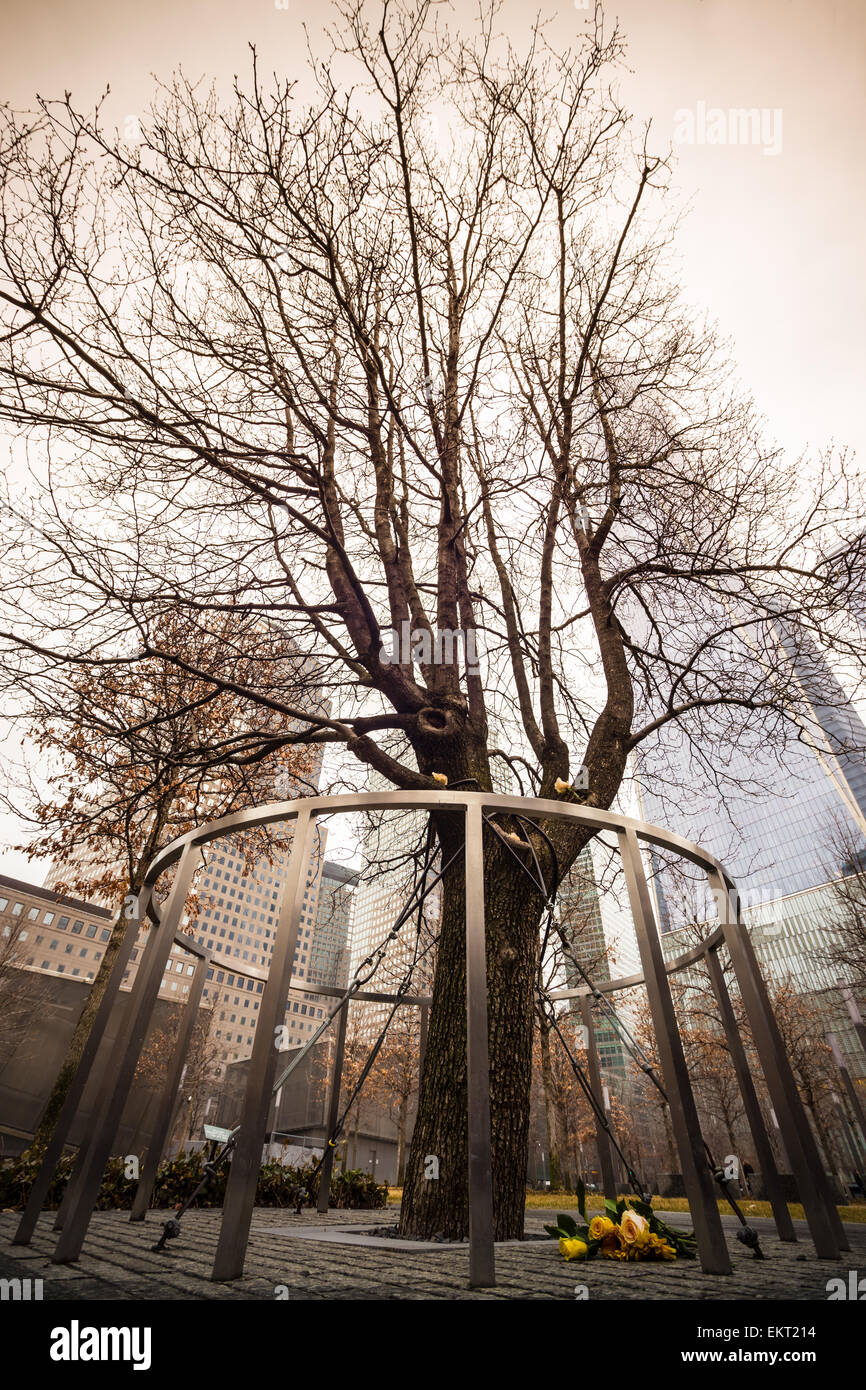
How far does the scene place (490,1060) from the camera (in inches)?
158

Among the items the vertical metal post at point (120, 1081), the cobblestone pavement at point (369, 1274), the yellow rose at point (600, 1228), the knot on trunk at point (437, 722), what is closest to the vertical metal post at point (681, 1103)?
the cobblestone pavement at point (369, 1274)

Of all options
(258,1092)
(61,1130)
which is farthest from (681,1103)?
(61,1130)

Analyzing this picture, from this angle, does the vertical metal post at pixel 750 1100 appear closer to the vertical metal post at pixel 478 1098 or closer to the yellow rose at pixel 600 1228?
the yellow rose at pixel 600 1228

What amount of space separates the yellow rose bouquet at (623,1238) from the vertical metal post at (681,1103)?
410 millimetres

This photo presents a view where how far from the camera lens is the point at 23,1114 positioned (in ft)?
54.2

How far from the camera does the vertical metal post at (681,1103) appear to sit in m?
2.35

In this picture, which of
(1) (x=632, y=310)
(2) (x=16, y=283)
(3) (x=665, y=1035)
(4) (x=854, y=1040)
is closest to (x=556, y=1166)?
(3) (x=665, y=1035)

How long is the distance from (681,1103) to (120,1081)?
7.73 feet

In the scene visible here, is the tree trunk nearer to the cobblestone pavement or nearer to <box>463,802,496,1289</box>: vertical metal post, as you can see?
the cobblestone pavement

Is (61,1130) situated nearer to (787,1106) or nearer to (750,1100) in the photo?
(787,1106)

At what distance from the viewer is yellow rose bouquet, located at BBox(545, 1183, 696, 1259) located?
2.78 m

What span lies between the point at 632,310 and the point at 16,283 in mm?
6312

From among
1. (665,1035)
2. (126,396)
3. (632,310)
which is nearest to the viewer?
(665,1035)
